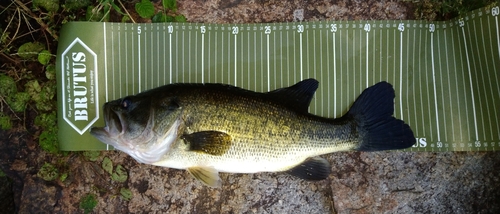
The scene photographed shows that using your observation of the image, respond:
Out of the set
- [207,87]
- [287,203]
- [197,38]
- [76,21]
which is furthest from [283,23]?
[76,21]

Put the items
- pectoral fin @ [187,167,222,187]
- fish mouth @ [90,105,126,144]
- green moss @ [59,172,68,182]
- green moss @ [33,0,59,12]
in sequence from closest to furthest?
fish mouth @ [90,105,126,144] → pectoral fin @ [187,167,222,187] → green moss @ [33,0,59,12] → green moss @ [59,172,68,182]

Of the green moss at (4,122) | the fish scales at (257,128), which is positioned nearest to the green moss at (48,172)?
the green moss at (4,122)

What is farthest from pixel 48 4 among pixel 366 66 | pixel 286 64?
pixel 366 66

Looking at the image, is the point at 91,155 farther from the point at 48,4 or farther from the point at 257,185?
the point at 257,185

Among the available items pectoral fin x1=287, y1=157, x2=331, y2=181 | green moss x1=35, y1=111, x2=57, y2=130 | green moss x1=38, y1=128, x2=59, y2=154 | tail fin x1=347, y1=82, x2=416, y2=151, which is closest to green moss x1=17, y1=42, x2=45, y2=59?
green moss x1=35, y1=111, x2=57, y2=130

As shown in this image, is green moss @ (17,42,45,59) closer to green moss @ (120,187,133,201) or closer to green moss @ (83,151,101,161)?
green moss @ (83,151,101,161)

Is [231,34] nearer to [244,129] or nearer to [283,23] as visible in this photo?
[283,23]
